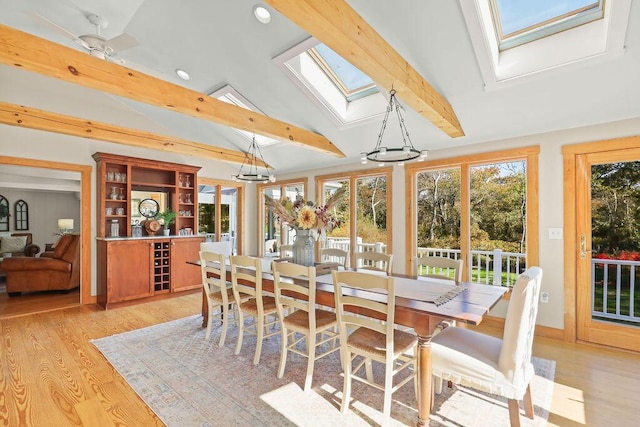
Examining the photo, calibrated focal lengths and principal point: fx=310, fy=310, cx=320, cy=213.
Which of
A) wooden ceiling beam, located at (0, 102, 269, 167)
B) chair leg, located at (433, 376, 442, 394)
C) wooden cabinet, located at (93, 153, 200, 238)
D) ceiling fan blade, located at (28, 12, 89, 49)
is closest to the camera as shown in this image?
ceiling fan blade, located at (28, 12, 89, 49)

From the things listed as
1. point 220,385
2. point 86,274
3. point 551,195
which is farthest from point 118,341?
point 551,195

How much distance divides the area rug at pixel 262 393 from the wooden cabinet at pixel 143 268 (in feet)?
5.84

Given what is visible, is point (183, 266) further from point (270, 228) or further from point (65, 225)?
point (65, 225)

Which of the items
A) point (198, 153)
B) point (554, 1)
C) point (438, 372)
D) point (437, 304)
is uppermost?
point (554, 1)

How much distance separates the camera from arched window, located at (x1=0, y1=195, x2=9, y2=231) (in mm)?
7789

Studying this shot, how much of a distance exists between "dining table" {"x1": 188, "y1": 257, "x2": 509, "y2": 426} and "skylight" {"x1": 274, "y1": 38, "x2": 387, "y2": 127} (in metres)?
2.41

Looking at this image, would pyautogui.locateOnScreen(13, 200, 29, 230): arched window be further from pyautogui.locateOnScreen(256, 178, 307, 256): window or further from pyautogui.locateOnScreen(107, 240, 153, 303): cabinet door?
pyautogui.locateOnScreen(256, 178, 307, 256): window

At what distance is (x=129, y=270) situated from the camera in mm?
4910

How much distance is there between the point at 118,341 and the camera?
335 cm

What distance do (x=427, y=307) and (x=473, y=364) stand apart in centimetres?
40

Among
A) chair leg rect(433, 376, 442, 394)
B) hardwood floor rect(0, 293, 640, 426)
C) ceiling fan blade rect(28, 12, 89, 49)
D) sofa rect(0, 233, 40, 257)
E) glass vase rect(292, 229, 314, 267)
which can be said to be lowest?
hardwood floor rect(0, 293, 640, 426)

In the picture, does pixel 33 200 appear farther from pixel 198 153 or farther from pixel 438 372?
pixel 438 372

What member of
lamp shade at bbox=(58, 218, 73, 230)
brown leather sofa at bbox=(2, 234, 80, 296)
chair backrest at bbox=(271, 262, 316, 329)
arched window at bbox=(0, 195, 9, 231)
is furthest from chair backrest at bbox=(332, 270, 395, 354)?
arched window at bbox=(0, 195, 9, 231)

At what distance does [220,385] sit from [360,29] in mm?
2864
